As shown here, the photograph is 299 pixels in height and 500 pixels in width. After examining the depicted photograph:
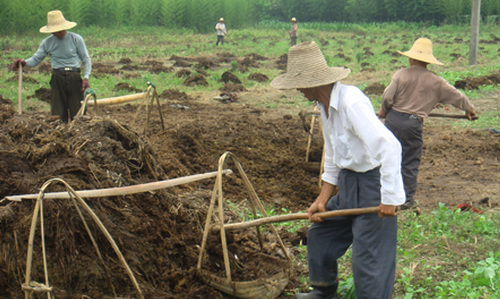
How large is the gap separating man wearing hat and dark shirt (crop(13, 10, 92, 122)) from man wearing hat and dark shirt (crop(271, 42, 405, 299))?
3.96m

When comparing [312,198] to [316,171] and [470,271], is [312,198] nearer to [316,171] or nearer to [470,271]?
[316,171]

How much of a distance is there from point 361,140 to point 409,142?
2342mm

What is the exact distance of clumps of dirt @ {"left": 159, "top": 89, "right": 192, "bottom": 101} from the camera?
10008mm

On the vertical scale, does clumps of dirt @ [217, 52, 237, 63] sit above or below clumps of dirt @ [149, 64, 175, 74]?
below

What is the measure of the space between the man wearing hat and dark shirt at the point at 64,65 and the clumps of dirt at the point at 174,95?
13.1 ft

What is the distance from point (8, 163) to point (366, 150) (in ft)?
8.00

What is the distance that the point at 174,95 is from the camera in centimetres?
1014

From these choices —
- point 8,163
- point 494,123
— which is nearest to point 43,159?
point 8,163

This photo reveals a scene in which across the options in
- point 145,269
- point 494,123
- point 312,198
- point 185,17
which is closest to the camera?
point 145,269

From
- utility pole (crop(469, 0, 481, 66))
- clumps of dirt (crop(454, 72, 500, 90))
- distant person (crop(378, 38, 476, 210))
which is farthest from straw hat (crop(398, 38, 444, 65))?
utility pole (crop(469, 0, 481, 66))

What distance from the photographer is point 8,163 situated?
125 inches

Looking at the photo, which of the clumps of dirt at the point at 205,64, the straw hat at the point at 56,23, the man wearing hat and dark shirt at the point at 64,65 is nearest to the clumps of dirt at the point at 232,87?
the clumps of dirt at the point at 205,64

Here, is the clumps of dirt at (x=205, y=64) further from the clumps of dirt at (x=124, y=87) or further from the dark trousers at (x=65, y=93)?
the dark trousers at (x=65, y=93)

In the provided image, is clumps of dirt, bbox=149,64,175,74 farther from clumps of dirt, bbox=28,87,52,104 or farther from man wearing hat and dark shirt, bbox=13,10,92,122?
man wearing hat and dark shirt, bbox=13,10,92,122
